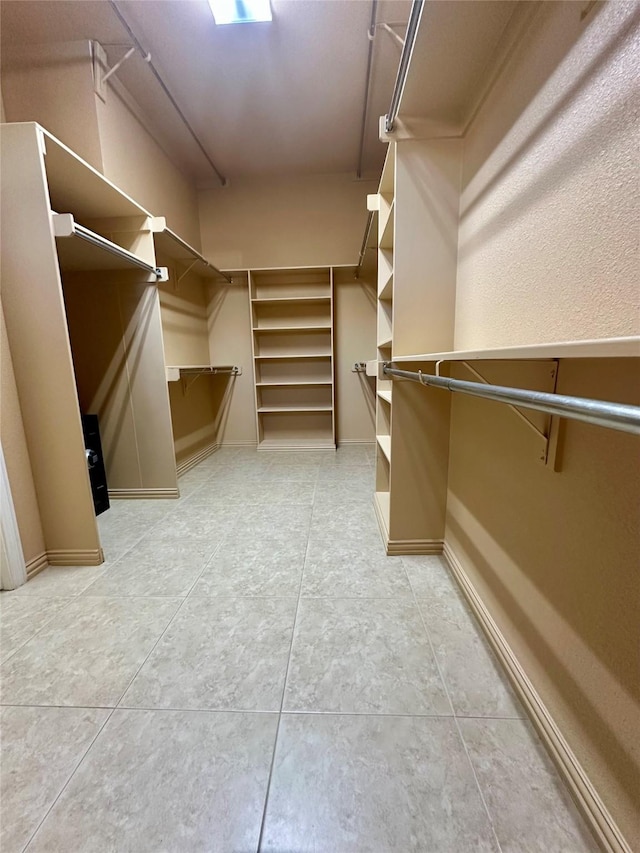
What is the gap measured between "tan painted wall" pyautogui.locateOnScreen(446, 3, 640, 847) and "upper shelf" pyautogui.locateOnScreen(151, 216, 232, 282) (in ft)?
6.67

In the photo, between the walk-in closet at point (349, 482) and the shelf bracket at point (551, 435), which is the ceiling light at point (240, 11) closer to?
the walk-in closet at point (349, 482)

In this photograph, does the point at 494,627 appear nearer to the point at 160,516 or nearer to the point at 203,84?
the point at 160,516

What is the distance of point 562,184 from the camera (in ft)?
2.49

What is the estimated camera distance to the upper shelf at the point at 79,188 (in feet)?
4.76

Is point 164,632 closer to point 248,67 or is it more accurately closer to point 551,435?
point 551,435

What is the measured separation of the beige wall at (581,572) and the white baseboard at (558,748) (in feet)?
0.08

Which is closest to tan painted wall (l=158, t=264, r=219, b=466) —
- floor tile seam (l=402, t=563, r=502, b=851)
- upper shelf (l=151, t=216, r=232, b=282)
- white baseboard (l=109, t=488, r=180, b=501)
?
upper shelf (l=151, t=216, r=232, b=282)

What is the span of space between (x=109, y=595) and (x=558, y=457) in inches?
69.8

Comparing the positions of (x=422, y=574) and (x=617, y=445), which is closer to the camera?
(x=617, y=445)

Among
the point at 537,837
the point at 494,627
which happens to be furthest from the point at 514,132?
the point at 537,837

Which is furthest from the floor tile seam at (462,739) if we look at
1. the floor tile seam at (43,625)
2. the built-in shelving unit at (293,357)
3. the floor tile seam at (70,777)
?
the built-in shelving unit at (293,357)

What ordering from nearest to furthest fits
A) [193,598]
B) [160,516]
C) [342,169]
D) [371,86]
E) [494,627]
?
1. [494,627]
2. [193,598]
3. [160,516]
4. [371,86]
5. [342,169]

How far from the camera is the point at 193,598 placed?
4.44 feet

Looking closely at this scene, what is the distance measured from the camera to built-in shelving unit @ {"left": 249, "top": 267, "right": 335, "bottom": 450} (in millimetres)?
3574
